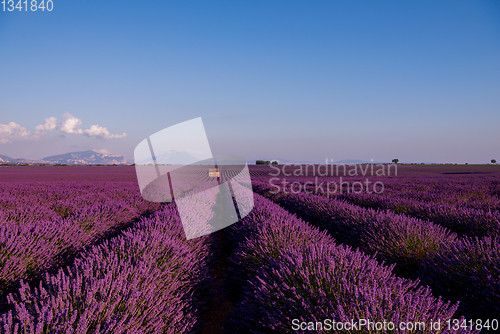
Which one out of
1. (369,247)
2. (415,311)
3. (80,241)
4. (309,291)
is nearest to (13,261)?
(80,241)

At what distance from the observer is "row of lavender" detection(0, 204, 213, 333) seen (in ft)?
4.17

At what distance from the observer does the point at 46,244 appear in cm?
267

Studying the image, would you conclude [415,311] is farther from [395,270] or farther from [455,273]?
[395,270]

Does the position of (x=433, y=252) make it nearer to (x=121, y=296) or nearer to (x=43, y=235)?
(x=121, y=296)

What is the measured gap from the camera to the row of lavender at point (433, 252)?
6.50 feet

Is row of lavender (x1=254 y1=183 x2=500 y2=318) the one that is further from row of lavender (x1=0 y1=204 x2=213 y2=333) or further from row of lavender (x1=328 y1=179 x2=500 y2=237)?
row of lavender (x1=0 y1=204 x2=213 y2=333)

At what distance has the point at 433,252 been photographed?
276 centimetres

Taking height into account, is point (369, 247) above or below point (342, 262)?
below

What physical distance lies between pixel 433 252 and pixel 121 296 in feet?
10.8

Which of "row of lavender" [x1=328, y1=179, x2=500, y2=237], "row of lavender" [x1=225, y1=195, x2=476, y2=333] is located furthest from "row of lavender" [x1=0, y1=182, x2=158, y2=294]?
"row of lavender" [x1=328, y1=179, x2=500, y2=237]

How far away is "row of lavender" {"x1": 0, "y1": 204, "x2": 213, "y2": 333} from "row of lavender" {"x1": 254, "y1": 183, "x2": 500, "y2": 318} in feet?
7.59

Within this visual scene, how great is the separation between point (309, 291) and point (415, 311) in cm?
60

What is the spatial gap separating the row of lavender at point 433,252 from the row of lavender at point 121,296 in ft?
7.59

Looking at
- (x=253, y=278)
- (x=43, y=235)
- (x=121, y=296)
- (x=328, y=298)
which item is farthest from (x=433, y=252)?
(x=43, y=235)
